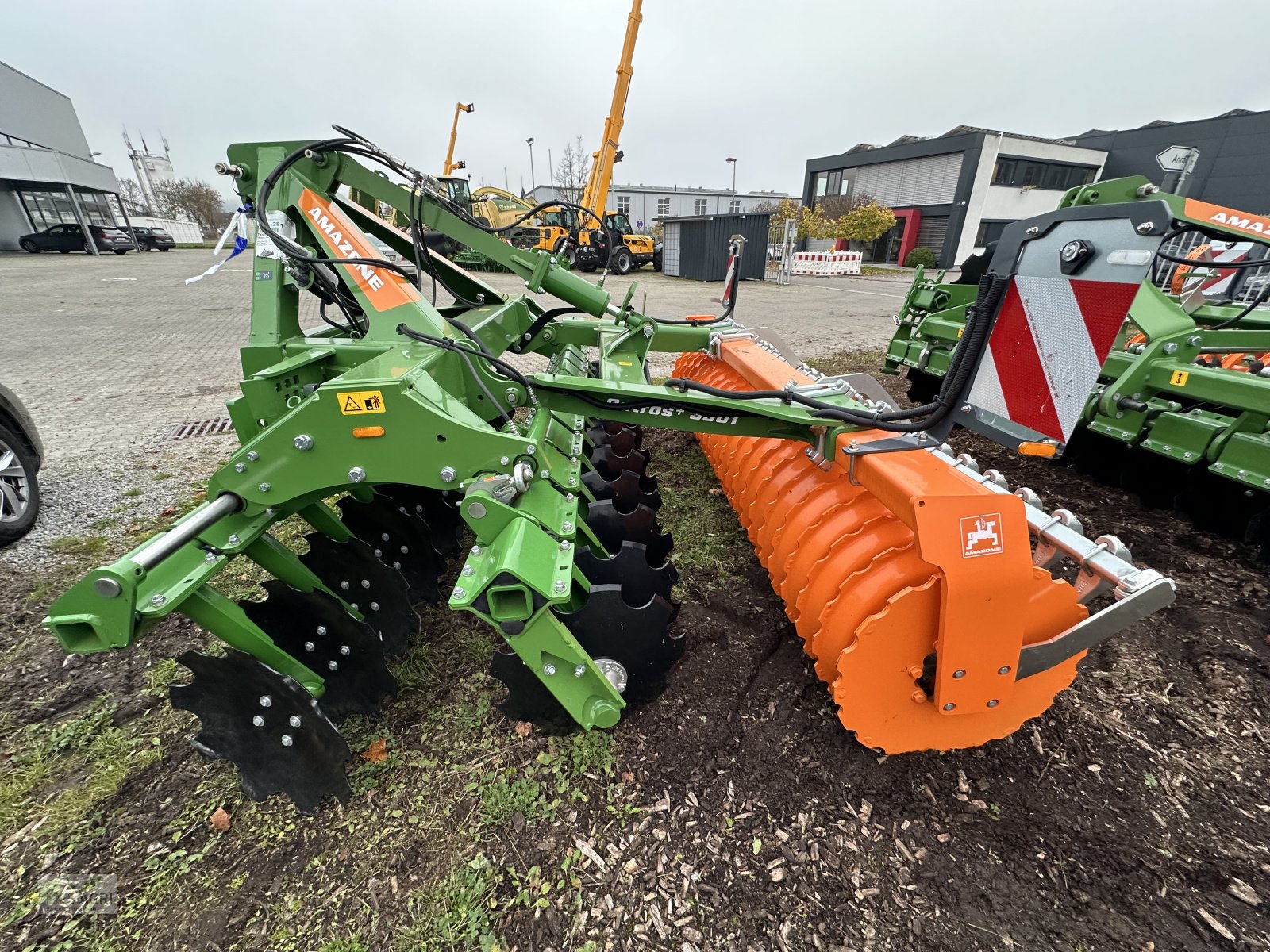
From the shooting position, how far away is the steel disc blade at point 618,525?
2914 mm

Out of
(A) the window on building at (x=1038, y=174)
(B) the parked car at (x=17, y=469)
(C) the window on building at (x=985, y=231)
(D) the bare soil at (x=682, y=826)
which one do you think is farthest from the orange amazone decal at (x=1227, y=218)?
(A) the window on building at (x=1038, y=174)

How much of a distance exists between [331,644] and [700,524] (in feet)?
7.71

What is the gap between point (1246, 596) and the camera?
3188mm

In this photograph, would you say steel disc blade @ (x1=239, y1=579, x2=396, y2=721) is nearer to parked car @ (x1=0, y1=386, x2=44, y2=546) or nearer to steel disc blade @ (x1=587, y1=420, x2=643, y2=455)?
steel disc blade @ (x1=587, y1=420, x2=643, y2=455)

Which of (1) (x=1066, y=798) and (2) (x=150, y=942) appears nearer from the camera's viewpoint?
(2) (x=150, y=942)

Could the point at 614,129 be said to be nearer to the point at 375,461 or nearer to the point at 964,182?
the point at 375,461

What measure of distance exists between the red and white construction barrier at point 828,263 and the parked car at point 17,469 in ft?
93.1

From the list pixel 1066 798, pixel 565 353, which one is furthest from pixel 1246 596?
pixel 565 353

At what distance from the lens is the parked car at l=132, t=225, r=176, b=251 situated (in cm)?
3192

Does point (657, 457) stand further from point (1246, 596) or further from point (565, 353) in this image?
point (1246, 596)

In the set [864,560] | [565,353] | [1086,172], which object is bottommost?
[864,560]

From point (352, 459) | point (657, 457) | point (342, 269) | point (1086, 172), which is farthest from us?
point (1086, 172)

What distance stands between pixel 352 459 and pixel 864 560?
73.5 inches

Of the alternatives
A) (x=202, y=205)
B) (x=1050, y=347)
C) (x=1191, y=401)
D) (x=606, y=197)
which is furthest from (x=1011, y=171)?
(x=202, y=205)
